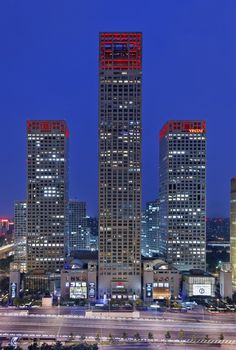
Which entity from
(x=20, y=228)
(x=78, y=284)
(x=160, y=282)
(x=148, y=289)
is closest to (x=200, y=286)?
(x=160, y=282)

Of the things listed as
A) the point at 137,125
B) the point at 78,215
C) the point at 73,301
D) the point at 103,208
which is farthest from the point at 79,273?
the point at 78,215

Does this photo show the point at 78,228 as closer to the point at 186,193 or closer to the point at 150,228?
the point at 150,228

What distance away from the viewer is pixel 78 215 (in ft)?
409

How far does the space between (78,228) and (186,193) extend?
164ft

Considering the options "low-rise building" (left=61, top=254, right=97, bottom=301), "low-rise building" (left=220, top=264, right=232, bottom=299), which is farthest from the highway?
"low-rise building" (left=220, top=264, right=232, bottom=299)

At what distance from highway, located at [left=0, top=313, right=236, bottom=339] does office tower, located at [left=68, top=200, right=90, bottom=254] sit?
65.2 metres

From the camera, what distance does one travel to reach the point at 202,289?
224 feet

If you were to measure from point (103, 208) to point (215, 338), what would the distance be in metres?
29.0

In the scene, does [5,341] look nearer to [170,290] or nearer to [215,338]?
[215,338]

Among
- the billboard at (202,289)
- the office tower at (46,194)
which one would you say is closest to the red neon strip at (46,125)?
the office tower at (46,194)

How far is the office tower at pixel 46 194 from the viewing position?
7894 cm

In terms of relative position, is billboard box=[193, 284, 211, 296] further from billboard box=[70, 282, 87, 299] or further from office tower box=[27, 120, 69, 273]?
office tower box=[27, 120, 69, 273]

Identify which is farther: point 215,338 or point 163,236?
point 163,236

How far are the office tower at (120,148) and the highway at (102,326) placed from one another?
1752 centimetres
